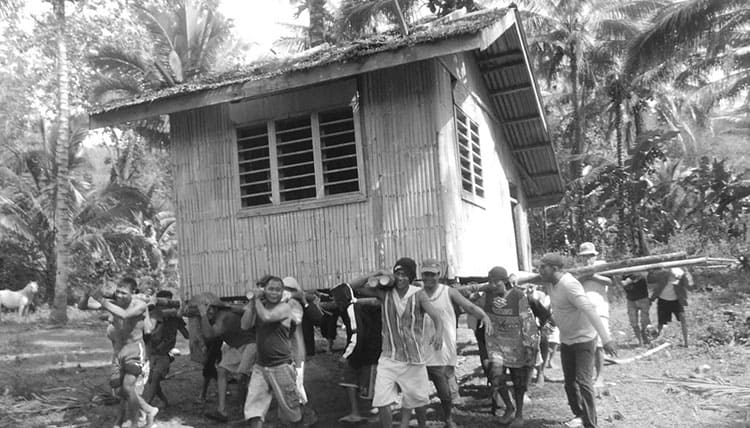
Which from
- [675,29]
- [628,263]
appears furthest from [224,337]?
[675,29]

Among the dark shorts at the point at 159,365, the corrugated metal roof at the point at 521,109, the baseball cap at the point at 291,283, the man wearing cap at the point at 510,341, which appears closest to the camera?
the man wearing cap at the point at 510,341

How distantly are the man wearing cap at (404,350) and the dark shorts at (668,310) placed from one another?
7.42 metres

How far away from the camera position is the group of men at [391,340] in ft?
23.7

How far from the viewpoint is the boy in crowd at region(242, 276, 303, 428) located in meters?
7.23

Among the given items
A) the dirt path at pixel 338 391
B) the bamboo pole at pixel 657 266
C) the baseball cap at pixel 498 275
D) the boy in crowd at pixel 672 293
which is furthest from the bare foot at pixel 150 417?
the boy in crowd at pixel 672 293

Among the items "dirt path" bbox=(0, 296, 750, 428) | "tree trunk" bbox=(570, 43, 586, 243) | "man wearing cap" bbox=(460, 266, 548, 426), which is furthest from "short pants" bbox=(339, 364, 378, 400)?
"tree trunk" bbox=(570, 43, 586, 243)

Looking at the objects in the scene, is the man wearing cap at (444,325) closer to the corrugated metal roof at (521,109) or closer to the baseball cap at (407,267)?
the baseball cap at (407,267)

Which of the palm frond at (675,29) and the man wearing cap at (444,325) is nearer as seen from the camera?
the man wearing cap at (444,325)

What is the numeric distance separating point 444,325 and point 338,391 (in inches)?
149

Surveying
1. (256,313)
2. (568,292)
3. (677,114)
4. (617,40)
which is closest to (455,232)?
(568,292)

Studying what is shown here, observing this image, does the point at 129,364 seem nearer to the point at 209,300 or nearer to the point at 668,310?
the point at 209,300

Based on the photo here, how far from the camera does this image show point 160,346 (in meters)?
9.21

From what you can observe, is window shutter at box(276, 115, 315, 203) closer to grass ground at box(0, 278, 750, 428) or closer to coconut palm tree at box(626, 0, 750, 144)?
grass ground at box(0, 278, 750, 428)

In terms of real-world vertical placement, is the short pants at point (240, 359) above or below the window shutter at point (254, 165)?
below
